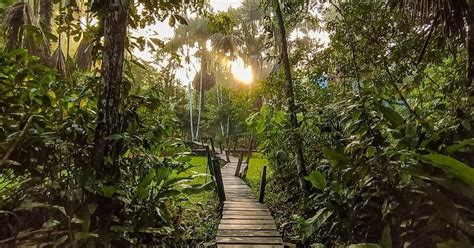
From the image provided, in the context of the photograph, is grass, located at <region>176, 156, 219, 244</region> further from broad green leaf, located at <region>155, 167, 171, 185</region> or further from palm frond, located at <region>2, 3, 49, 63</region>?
palm frond, located at <region>2, 3, 49, 63</region>

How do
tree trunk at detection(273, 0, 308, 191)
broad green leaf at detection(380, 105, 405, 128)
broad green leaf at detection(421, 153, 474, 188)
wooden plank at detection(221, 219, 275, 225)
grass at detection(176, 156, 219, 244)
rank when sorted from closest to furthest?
broad green leaf at detection(421, 153, 474, 188) → broad green leaf at detection(380, 105, 405, 128) → grass at detection(176, 156, 219, 244) → wooden plank at detection(221, 219, 275, 225) → tree trunk at detection(273, 0, 308, 191)

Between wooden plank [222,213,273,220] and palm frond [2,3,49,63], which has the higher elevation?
palm frond [2,3,49,63]

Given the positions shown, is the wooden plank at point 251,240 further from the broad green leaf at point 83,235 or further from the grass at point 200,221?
the broad green leaf at point 83,235

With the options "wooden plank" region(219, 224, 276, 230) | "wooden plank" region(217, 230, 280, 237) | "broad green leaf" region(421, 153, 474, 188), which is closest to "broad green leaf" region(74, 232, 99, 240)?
"broad green leaf" region(421, 153, 474, 188)

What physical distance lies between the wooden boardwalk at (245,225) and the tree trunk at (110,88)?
6.94 ft

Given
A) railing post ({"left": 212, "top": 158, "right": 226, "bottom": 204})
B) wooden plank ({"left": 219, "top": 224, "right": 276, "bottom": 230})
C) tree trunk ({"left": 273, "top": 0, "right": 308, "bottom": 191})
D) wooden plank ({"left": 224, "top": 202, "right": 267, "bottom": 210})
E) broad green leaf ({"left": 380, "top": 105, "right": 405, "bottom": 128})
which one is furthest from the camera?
railing post ({"left": 212, "top": 158, "right": 226, "bottom": 204})

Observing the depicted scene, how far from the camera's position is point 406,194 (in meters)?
1.93

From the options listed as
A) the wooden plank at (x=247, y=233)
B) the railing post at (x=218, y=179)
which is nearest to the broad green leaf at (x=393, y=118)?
the wooden plank at (x=247, y=233)

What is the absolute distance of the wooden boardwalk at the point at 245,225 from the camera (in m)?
3.98

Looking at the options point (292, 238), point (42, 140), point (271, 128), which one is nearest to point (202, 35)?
point (271, 128)

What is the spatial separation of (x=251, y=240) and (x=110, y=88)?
264 cm

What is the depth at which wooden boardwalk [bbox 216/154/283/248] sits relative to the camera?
398 centimetres

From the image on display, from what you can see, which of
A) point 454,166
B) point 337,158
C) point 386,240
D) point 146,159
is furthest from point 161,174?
point 454,166

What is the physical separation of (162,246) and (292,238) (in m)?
2.17
